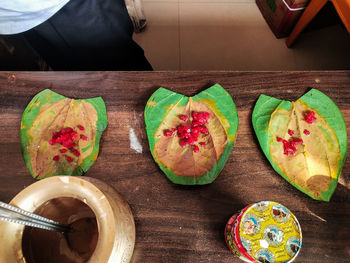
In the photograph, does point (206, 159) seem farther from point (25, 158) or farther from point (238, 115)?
point (25, 158)

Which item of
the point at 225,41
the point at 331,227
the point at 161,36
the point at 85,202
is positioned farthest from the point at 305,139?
the point at 161,36

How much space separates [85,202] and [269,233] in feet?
1.19

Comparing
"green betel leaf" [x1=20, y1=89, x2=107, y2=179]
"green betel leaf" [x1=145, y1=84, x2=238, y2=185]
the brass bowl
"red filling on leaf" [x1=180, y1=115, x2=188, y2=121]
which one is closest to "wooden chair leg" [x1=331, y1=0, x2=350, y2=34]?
"green betel leaf" [x1=145, y1=84, x2=238, y2=185]

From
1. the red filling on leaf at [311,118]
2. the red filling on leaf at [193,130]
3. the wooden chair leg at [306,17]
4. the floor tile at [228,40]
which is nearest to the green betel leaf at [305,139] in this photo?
the red filling on leaf at [311,118]

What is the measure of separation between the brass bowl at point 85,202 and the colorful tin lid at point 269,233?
24 cm

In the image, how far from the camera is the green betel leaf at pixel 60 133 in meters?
0.69

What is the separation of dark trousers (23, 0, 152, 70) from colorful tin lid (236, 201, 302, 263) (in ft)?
2.59

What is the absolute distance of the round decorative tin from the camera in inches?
20.0

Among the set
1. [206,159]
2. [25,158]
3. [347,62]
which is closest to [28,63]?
[25,158]

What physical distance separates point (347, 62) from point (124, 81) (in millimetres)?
1607

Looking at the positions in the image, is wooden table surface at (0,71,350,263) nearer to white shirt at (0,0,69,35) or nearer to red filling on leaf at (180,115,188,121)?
red filling on leaf at (180,115,188,121)

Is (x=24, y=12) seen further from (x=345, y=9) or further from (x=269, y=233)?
(x=345, y=9)

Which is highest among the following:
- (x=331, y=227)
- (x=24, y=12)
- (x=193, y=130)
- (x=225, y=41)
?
(x=24, y=12)

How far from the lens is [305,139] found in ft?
2.31
